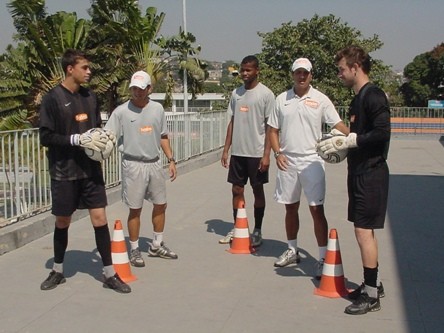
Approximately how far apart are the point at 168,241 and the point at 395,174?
7.73 m

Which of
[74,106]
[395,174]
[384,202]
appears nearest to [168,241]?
[74,106]

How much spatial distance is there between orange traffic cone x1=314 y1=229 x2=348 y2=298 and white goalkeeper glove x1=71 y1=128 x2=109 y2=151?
2140mm

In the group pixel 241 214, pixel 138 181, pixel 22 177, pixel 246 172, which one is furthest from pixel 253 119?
pixel 22 177

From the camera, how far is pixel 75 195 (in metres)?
5.24

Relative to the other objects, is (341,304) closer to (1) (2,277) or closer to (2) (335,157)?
(2) (335,157)

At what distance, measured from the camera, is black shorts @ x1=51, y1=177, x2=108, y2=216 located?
518 centimetres

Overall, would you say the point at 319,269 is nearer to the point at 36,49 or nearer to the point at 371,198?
the point at 371,198

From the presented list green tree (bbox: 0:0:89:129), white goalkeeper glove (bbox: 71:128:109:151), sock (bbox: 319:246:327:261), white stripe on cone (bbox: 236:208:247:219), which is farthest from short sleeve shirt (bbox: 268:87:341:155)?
green tree (bbox: 0:0:89:129)

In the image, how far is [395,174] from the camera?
527 inches

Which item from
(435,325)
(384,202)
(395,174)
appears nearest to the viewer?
(435,325)

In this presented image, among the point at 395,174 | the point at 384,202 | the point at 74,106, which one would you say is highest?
the point at 74,106

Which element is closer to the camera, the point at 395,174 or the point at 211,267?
the point at 211,267

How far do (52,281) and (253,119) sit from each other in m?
2.78

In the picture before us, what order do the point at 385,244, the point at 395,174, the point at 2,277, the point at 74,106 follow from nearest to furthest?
the point at 74,106 → the point at 2,277 → the point at 385,244 → the point at 395,174
